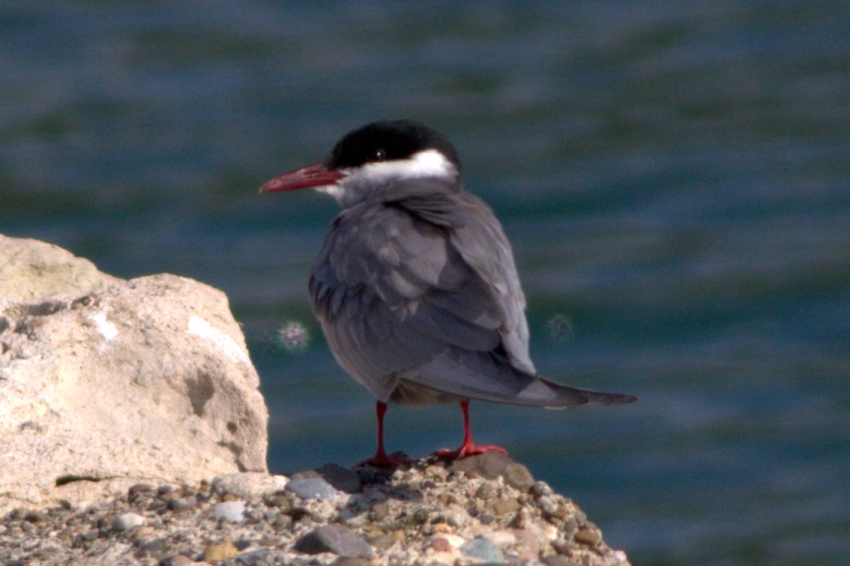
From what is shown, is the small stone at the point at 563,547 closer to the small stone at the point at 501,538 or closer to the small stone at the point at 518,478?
the small stone at the point at 501,538

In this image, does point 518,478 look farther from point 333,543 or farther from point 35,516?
point 35,516

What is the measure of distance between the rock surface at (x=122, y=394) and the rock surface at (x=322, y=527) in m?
0.11

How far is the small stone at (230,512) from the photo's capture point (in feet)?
15.0

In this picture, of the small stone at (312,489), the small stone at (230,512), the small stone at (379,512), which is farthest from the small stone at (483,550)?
the small stone at (230,512)

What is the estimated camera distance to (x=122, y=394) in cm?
518

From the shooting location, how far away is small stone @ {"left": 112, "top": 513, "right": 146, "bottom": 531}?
4.54 meters

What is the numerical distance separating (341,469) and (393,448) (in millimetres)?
5854

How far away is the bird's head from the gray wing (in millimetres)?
531

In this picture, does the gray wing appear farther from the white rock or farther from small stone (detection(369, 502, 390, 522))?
the white rock

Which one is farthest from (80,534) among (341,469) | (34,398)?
(341,469)

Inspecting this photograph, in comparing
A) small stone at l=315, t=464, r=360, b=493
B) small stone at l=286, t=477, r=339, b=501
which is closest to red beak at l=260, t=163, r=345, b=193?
small stone at l=315, t=464, r=360, b=493

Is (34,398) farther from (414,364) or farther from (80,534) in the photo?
(414,364)

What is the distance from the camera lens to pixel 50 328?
5188mm

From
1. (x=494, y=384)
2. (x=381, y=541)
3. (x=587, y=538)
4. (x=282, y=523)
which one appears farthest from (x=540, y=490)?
(x=282, y=523)
